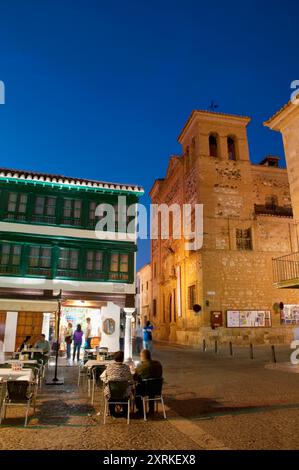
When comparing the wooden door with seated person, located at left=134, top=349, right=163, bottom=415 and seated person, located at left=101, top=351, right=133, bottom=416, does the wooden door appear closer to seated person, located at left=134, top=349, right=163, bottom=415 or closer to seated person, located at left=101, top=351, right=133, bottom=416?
seated person, located at left=101, top=351, right=133, bottom=416

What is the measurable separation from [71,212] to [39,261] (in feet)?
10.6

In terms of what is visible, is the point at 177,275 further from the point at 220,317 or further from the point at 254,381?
the point at 254,381

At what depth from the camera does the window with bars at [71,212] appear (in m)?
19.5

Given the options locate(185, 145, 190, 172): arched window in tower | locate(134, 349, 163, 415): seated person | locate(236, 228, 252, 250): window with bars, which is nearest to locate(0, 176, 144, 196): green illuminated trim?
locate(236, 228, 252, 250): window with bars

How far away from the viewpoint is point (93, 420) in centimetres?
650

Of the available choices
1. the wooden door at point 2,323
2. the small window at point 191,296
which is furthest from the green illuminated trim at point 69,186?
the small window at point 191,296

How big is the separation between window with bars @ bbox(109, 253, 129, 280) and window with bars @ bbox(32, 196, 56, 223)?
13.3ft

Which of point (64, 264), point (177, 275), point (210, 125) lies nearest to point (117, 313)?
point (64, 264)

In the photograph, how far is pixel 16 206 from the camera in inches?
750

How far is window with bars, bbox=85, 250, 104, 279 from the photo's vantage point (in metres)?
19.1

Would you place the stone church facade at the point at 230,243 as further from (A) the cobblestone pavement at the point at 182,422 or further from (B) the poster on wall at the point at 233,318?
(A) the cobblestone pavement at the point at 182,422

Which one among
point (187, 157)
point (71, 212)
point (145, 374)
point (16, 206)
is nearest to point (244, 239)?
point (187, 157)

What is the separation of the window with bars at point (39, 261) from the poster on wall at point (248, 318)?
532 inches

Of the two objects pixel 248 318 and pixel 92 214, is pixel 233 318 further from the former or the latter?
pixel 92 214
